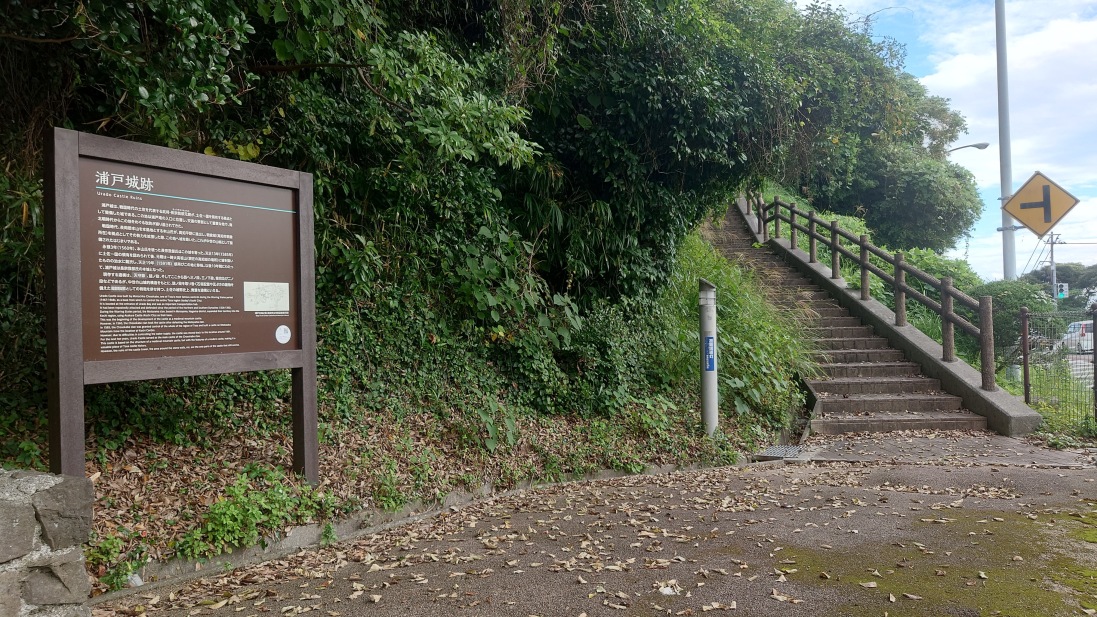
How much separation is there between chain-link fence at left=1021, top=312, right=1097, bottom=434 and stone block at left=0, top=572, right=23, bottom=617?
9.55 m

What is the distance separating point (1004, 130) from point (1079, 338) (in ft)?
11.9

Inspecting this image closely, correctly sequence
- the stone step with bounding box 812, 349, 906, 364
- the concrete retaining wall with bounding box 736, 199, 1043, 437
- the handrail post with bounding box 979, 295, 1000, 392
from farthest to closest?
1. the stone step with bounding box 812, 349, 906, 364
2. the handrail post with bounding box 979, 295, 1000, 392
3. the concrete retaining wall with bounding box 736, 199, 1043, 437

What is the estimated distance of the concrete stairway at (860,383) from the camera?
8602mm

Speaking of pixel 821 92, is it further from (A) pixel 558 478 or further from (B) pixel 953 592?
(B) pixel 953 592

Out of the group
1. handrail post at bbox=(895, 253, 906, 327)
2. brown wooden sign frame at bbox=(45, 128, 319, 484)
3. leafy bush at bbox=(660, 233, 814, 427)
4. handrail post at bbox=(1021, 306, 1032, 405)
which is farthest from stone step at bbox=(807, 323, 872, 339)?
brown wooden sign frame at bbox=(45, 128, 319, 484)

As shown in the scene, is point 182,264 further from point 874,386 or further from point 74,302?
point 874,386

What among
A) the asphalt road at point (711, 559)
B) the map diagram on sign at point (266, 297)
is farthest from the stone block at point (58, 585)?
the map diagram on sign at point (266, 297)

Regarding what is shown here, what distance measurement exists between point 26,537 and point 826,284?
12535 mm

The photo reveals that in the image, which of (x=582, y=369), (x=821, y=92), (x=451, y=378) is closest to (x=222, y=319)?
(x=451, y=378)

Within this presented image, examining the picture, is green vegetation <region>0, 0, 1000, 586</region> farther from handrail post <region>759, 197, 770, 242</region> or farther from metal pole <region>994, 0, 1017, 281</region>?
handrail post <region>759, 197, 770, 242</region>

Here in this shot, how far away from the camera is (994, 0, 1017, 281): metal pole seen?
10.5 meters

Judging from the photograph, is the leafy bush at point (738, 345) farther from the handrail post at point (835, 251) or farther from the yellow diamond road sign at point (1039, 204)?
the yellow diamond road sign at point (1039, 204)

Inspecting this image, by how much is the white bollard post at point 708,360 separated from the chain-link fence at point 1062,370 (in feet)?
13.5

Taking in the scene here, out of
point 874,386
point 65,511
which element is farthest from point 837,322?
point 65,511
